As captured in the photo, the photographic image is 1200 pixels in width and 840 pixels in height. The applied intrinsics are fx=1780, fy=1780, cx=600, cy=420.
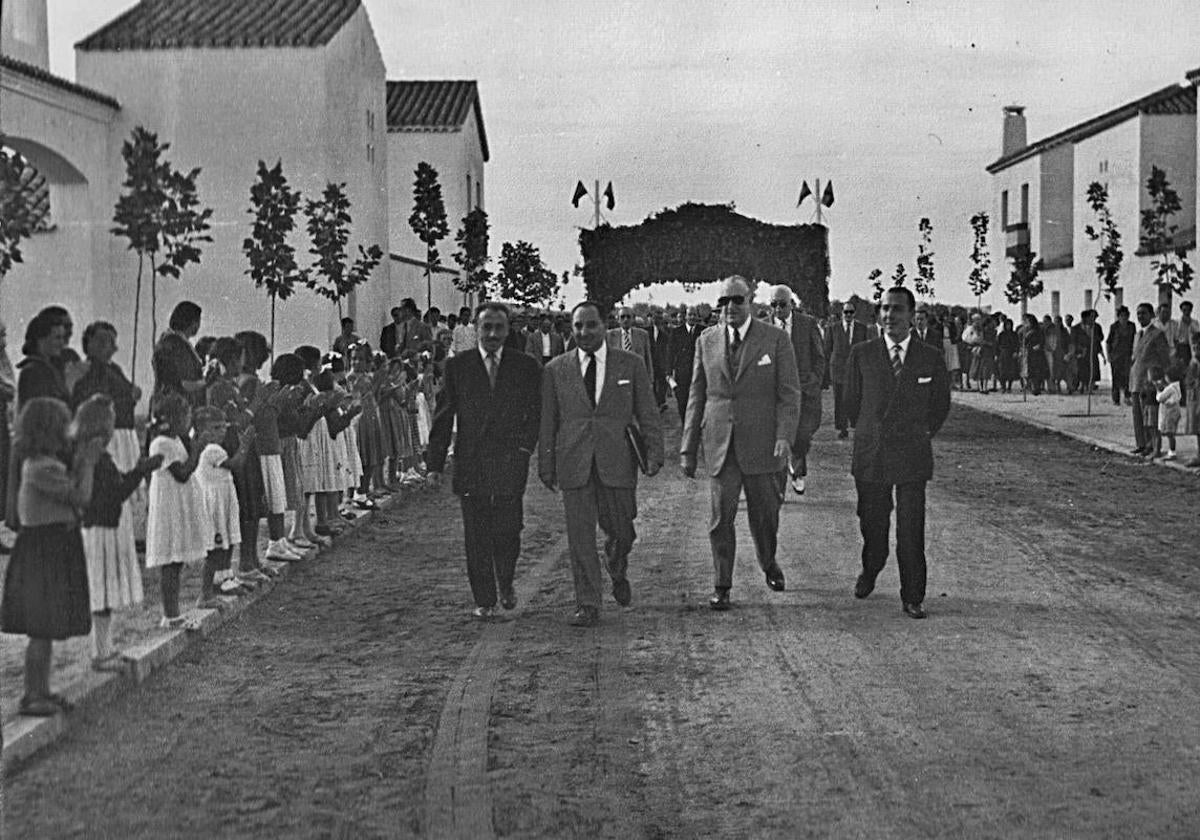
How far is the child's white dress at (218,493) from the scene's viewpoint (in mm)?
10477

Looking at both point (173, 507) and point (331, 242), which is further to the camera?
point (173, 507)

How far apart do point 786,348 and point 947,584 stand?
2.02 meters

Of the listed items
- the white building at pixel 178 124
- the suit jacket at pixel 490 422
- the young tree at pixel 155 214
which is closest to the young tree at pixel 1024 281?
the suit jacket at pixel 490 422

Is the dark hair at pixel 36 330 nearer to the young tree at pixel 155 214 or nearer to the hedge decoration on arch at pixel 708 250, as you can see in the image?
the young tree at pixel 155 214

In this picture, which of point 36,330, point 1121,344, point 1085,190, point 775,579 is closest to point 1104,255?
point 1121,344

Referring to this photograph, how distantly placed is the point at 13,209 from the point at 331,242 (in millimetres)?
2416

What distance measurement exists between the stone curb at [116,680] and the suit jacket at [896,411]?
393 cm

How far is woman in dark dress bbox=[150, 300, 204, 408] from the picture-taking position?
774cm

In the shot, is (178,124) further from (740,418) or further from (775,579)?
(775,579)

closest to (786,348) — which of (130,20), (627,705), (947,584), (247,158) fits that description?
(947,584)

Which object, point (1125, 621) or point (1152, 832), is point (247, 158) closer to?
point (1152, 832)

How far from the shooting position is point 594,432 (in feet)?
35.3

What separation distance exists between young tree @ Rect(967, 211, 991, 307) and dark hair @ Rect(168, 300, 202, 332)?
54.3m

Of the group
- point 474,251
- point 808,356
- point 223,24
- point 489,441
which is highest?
point 474,251
